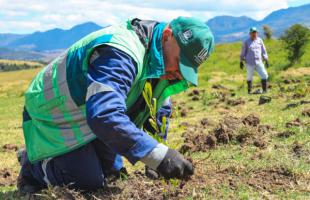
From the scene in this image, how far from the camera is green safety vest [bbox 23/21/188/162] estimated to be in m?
3.27

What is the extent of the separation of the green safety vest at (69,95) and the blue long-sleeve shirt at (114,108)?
0.38 ft

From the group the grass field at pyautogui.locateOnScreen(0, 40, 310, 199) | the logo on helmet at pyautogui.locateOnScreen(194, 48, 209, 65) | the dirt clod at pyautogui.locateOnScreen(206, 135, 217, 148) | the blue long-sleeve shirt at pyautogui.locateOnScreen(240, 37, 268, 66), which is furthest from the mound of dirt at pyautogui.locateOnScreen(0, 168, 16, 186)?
the blue long-sleeve shirt at pyautogui.locateOnScreen(240, 37, 268, 66)

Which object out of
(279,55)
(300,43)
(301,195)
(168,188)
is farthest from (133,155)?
(279,55)

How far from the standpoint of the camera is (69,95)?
3535mm

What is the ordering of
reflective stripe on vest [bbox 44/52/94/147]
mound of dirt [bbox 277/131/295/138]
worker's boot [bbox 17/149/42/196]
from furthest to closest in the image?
mound of dirt [bbox 277/131/295/138] < worker's boot [bbox 17/149/42/196] < reflective stripe on vest [bbox 44/52/94/147]

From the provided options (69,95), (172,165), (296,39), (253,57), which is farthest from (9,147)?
(296,39)

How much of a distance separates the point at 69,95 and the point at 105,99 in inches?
27.7

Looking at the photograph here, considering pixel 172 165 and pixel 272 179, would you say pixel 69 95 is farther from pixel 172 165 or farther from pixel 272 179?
pixel 272 179

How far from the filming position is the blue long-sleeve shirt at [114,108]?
2904 mm

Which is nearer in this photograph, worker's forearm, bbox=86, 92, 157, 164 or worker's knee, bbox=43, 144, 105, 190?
worker's forearm, bbox=86, 92, 157, 164

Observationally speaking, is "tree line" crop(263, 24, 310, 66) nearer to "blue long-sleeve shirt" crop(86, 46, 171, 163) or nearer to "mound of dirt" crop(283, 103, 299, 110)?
"mound of dirt" crop(283, 103, 299, 110)

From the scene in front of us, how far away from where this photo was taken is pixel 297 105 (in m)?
8.90

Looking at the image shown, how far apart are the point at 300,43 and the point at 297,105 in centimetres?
1266

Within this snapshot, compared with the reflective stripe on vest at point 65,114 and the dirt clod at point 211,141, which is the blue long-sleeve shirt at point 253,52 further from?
the reflective stripe on vest at point 65,114
